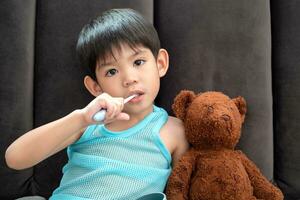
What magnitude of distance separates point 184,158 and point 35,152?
1.22 ft

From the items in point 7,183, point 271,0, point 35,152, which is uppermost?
point 271,0

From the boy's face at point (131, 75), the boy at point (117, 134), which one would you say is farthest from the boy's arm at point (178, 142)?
the boy's face at point (131, 75)

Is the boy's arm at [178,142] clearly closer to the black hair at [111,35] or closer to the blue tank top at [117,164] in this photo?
the blue tank top at [117,164]

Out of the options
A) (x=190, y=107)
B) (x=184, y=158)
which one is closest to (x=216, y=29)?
(x=190, y=107)

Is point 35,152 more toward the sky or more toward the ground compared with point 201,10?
more toward the ground

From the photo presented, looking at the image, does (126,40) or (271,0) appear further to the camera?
(271,0)

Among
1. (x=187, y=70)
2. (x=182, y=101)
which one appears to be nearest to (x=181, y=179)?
(x=182, y=101)

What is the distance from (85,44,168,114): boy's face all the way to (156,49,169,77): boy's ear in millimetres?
57

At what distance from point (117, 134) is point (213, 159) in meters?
0.26

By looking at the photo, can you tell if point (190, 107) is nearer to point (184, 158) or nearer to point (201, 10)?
point (184, 158)

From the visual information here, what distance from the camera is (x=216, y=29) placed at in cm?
115

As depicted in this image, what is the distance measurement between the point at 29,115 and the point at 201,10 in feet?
1.93

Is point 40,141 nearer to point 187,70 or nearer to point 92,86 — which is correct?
point 92,86

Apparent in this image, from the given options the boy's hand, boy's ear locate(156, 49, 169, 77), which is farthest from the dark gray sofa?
the boy's hand
